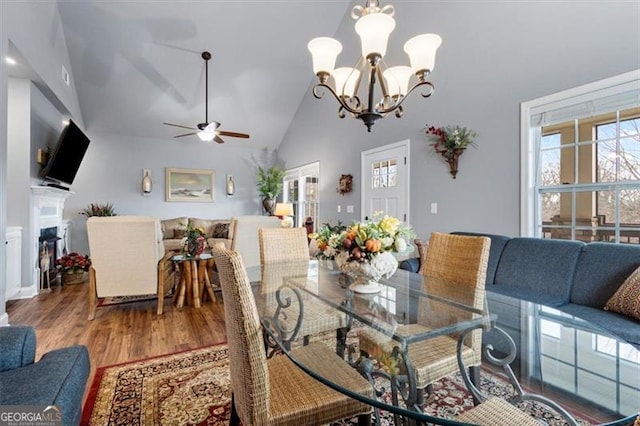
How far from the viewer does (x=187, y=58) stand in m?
5.25

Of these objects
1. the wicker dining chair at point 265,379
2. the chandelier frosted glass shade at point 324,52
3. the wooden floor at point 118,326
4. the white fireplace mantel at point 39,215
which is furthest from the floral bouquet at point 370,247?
the white fireplace mantel at point 39,215

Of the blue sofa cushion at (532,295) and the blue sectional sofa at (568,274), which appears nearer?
the blue sectional sofa at (568,274)

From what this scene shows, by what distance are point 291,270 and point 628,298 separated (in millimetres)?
2189

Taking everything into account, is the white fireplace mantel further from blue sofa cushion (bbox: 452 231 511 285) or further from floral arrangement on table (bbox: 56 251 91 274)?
blue sofa cushion (bbox: 452 231 511 285)

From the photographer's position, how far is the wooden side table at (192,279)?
3.51 metres

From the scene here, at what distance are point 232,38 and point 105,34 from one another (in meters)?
1.83

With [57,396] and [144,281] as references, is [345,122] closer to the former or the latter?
[144,281]

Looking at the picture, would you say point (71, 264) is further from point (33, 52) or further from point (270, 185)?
point (270, 185)

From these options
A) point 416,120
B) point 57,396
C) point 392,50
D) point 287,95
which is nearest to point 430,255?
point 57,396

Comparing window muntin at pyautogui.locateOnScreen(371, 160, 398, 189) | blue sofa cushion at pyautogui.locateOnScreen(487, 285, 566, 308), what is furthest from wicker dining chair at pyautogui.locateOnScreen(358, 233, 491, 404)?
window muntin at pyautogui.locateOnScreen(371, 160, 398, 189)

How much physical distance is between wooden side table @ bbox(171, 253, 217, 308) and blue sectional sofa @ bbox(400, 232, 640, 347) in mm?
3002

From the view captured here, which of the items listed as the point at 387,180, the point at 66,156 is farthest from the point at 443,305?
the point at 66,156

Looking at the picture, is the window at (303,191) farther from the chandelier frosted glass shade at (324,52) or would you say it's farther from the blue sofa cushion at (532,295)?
the blue sofa cushion at (532,295)

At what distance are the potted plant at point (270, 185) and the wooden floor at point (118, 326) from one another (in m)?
3.88
